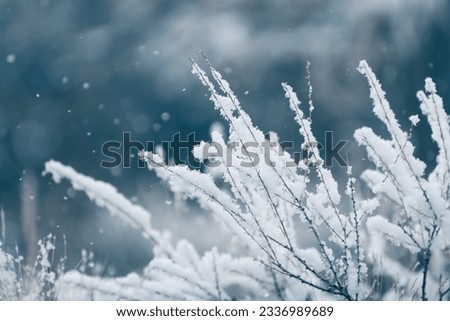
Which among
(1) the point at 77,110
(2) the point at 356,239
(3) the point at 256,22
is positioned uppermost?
(3) the point at 256,22

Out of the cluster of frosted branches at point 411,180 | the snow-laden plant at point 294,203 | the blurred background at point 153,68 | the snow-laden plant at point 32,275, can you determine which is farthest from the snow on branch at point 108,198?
the blurred background at point 153,68

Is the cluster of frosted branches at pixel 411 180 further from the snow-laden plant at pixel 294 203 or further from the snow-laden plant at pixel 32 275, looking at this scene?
the snow-laden plant at pixel 32 275

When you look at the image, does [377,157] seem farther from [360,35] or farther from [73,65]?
[73,65]

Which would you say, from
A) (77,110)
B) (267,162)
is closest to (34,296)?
(267,162)

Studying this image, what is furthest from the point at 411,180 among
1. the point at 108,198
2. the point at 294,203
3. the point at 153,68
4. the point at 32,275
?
the point at 153,68

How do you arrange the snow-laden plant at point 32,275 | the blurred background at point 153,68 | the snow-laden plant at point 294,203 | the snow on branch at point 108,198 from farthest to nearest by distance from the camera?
the blurred background at point 153,68
the snow-laden plant at point 32,275
the snow on branch at point 108,198
the snow-laden plant at point 294,203

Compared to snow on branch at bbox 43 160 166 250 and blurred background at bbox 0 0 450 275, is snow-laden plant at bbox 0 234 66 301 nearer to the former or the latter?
snow on branch at bbox 43 160 166 250
